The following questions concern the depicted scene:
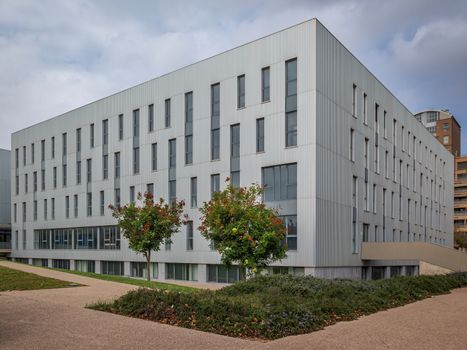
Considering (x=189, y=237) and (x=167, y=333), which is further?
(x=189, y=237)

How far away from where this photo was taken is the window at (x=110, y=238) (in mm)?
45750

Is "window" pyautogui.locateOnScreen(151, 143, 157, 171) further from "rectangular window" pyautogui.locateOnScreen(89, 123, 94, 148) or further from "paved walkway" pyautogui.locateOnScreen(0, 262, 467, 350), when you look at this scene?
"paved walkway" pyautogui.locateOnScreen(0, 262, 467, 350)

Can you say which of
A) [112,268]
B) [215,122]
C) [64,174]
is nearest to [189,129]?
[215,122]

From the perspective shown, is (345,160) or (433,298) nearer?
(433,298)

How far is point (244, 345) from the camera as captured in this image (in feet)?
35.8

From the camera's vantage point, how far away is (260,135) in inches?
1348

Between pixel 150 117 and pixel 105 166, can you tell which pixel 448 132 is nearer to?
pixel 105 166

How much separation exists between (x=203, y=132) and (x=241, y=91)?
13.8 feet

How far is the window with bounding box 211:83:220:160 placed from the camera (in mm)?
37000

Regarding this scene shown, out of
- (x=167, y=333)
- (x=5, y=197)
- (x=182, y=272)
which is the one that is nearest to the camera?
(x=167, y=333)

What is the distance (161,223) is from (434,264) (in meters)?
18.2

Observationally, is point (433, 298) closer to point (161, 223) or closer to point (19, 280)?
point (161, 223)

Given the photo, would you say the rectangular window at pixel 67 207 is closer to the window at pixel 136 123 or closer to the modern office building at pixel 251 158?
the modern office building at pixel 251 158

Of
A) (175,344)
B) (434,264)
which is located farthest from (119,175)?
(175,344)
